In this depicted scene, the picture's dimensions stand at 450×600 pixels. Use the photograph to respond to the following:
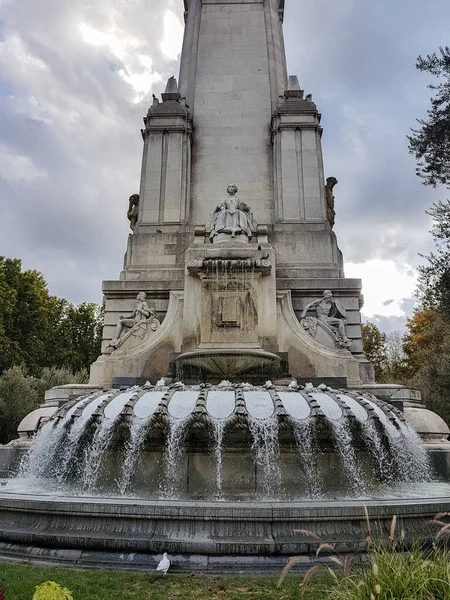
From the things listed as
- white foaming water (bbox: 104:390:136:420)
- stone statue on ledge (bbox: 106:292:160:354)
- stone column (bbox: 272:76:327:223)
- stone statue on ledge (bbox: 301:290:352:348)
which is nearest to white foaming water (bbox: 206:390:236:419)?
white foaming water (bbox: 104:390:136:420)

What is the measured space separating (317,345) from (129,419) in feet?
27.3

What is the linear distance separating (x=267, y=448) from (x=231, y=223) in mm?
9544

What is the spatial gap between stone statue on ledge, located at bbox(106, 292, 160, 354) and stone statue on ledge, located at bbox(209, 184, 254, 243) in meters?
3.15

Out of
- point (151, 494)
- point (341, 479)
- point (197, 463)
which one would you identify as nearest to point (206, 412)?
point (197, 463)

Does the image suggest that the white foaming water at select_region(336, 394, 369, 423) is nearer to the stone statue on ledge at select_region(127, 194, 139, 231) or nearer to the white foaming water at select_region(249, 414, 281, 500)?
the white foaming water at select_region(249, 414, 281, 500)

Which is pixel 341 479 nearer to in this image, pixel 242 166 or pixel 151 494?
pixel 151 494

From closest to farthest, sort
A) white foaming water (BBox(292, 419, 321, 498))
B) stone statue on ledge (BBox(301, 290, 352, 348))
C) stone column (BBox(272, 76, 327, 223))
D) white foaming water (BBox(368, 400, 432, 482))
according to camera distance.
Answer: white foaming water (BBox(292, 419, 321, 498)) < white foaming water (BBox(368, 400, 432, 482)) < stone statue on ledge (BBox(301, 290, 352, 348)) < stone column (BBox(272, 76, 327, 223))

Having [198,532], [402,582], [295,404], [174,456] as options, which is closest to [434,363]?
[295,404]

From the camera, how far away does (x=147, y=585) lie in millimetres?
4703

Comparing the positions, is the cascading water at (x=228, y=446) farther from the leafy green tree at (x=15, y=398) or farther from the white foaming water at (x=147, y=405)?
the leafy green tree at (x=15, y=398)

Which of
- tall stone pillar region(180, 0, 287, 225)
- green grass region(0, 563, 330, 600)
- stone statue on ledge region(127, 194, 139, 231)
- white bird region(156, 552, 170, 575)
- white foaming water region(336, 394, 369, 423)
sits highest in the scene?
tall stone pillar region(180, 0, 287, 225)

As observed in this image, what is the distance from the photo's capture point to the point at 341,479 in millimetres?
8672

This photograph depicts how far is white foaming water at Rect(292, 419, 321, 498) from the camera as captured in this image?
8.45m

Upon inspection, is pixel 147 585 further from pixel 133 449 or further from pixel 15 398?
pixel 15 398
